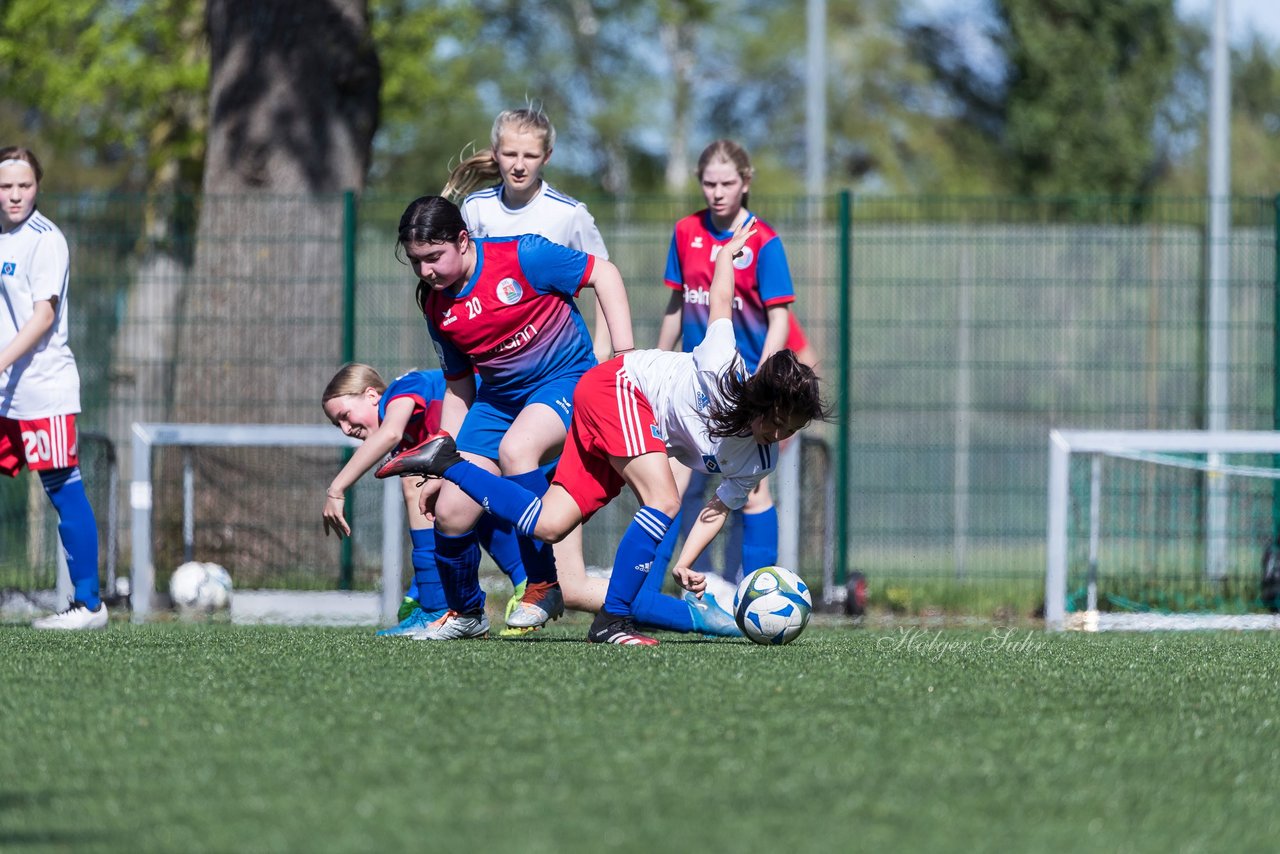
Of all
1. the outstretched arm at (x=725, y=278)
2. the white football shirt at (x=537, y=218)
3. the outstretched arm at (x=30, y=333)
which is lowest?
the outstretched arm at (x=30, y=333)

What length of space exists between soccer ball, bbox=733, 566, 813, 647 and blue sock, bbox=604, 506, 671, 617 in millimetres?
384

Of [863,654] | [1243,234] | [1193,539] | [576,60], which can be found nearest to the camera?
[863,654]

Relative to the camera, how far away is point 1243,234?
9.76 m

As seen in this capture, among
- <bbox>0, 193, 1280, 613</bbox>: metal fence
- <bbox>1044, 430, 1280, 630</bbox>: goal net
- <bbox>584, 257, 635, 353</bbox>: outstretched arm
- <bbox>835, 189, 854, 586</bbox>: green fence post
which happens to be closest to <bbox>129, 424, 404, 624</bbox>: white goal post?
<bbox>0, 193, 1280, 613</bbox>: metal fence

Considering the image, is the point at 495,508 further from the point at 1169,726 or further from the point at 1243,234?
the point at 1243,234

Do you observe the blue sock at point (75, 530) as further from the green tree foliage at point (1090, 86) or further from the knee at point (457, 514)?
the green tree foliage at point (1090, 86)

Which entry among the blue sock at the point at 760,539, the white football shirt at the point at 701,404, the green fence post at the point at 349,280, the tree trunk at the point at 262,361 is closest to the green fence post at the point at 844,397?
the blue sock at the point at 760,539

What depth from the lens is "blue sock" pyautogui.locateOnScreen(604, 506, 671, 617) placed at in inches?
218

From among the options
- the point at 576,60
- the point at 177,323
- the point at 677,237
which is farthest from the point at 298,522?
the point at 576,60

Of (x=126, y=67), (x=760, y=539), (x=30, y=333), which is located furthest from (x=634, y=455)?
(x=126, y=67)

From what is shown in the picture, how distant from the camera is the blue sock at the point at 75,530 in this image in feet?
22.2

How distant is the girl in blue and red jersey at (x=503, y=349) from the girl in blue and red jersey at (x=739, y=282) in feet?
3.52

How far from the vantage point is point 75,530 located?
6801mm

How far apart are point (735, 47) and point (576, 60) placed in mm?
5769
